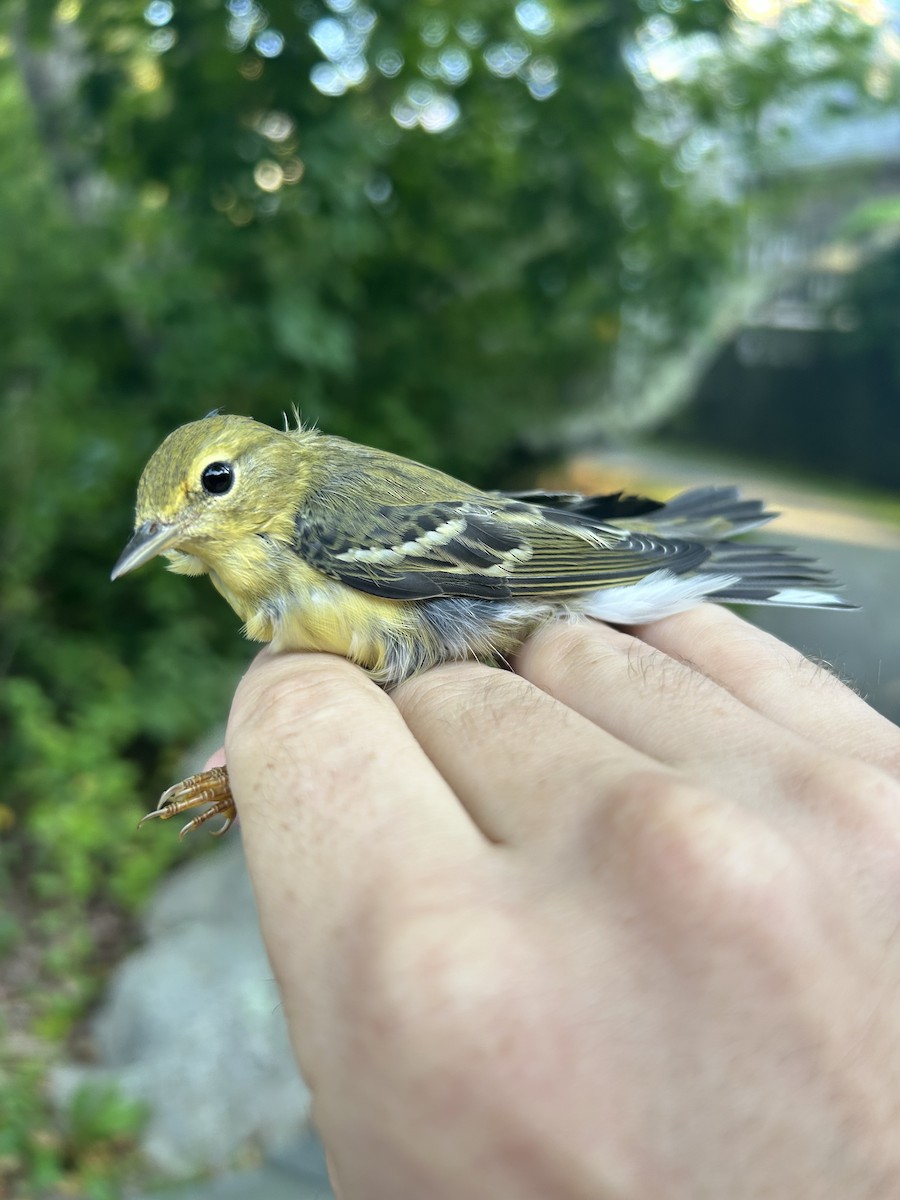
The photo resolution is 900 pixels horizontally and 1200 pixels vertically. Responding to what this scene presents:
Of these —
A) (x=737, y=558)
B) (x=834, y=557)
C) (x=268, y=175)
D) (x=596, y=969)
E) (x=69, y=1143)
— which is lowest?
(x=69, y=1143)

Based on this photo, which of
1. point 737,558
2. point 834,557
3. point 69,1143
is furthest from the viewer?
point 834,557

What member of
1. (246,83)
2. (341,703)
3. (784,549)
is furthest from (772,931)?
(246,83)

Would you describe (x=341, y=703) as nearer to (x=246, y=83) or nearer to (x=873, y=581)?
(x=246, y=83)

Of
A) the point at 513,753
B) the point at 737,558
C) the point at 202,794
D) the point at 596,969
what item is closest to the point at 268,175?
the point at 737,558

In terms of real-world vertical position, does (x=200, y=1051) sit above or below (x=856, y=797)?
below

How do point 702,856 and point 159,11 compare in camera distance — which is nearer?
point 702,856

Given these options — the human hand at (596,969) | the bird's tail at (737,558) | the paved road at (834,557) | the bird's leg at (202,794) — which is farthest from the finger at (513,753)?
the paved road at (834,557)

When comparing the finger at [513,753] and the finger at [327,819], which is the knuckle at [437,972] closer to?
the finger at [327,819]

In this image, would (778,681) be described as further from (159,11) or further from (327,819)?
(159,11)
